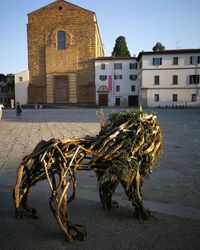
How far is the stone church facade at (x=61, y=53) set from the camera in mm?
45344

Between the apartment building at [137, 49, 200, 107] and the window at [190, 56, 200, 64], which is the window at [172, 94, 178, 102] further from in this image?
the window at [190, 56, 200, 64]

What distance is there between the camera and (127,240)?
8.96 ft

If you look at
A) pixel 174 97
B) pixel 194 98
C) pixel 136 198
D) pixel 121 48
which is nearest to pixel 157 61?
pixel 174 97

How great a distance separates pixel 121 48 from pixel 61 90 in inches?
834

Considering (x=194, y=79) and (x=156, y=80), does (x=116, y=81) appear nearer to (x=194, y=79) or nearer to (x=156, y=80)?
(x=156, y=80)

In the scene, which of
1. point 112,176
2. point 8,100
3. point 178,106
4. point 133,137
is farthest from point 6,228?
point 8,100

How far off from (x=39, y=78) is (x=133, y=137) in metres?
47.0

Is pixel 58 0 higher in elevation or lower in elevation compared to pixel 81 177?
higher

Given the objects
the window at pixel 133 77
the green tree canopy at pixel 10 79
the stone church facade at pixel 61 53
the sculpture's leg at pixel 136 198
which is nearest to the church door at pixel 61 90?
the stone church facade at pixel 61 53

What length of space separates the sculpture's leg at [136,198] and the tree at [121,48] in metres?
58.7

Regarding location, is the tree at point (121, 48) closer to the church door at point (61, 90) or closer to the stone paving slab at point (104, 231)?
the church door at point (61, 90)

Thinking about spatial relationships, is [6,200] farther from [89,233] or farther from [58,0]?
[58,0]

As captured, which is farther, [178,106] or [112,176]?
[178,106]

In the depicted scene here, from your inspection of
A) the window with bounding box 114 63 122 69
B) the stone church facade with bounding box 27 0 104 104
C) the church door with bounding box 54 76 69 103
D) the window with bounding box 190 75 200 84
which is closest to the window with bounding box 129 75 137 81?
the window with bounding box 114 63 122 69
